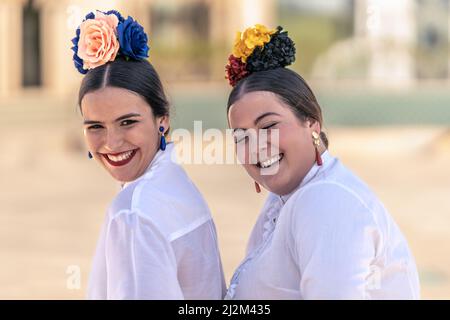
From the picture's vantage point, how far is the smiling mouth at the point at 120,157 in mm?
1954

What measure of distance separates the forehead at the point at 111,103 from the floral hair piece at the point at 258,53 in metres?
0.24

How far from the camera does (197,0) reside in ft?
58.4

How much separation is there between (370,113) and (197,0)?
5.45 meters

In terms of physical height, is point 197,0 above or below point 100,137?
above

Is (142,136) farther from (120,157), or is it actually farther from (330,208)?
(330,208)

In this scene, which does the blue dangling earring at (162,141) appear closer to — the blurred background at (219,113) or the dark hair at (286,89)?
the dark hair at (286,89)

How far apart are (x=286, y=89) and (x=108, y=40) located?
44 centimetres

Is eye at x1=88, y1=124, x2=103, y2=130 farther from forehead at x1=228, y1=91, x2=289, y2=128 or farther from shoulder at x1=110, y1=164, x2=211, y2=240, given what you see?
forehead at x1=228, y1=91, x2=289, y2=128

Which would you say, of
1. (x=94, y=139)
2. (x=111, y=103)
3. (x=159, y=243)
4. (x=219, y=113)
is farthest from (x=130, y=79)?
(x=219, y=113)

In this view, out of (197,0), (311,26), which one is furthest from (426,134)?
(197,0)
